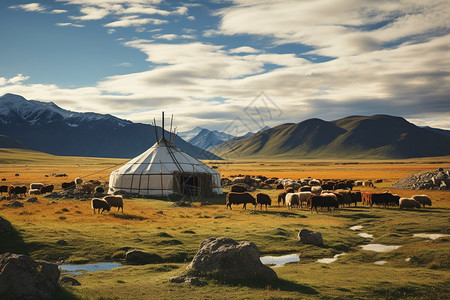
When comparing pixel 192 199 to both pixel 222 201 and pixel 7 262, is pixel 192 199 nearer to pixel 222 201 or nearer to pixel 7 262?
pixel 222 201

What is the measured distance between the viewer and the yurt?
4456 centimetres

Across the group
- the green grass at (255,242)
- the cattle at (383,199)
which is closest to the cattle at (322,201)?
the green grass at (255,242)

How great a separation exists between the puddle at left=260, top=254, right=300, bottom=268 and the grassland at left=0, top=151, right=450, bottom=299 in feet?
1.38

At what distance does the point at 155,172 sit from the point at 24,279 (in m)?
34.1

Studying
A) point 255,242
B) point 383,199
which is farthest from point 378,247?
point 383,199

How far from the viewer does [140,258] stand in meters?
17.3

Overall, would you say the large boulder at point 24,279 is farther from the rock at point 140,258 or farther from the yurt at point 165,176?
the yurt at point 165,176

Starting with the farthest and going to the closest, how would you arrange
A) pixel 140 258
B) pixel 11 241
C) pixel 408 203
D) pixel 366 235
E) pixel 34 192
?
pixel 34 192
pixel 408 203
pixel 366 235
pixel 11 241
pixel 140 258

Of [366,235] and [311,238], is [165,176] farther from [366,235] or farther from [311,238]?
[311,238]

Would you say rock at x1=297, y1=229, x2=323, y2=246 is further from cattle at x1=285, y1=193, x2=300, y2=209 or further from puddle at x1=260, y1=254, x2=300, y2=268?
cattle at x1=285, y1=193, x2=300, y2=209

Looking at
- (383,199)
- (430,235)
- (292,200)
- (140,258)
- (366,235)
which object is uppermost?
(383,199)

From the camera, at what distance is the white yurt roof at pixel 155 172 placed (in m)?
44.6

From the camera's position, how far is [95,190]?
46719 mm

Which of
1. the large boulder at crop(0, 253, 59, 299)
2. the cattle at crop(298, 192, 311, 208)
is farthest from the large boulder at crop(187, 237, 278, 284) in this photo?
the cattle at crop(298, 192, 311, 208)
